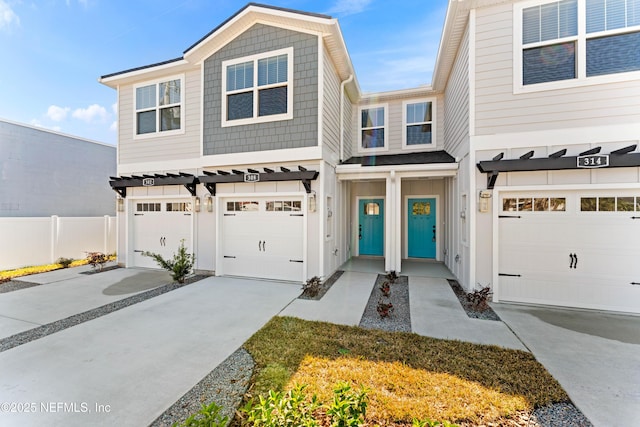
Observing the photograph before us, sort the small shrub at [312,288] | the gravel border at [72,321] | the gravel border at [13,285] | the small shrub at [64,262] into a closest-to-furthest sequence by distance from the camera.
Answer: the gravel border at [72,321]
the small shrub at [312,288]
the gravel border at [13,285]
the small shrub at [64,262]

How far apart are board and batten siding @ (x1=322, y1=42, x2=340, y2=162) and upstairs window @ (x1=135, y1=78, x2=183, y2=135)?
444 cm

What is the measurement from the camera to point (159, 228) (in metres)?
8.13

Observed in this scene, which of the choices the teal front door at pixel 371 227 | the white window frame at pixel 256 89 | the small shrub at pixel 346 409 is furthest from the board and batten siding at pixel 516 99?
the small shrub at pixel 346 409

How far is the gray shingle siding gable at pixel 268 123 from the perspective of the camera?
6.30 m

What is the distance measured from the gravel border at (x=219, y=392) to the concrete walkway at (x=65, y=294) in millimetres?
3556

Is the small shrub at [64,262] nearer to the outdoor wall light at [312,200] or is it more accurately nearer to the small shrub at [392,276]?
the outdoor wall light at [312,200]

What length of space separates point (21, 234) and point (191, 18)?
8.60 metres

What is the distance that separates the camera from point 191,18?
8312 mm

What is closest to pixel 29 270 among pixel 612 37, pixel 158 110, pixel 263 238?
pixel 158 110

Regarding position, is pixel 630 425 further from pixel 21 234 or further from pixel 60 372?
pixel 21 234

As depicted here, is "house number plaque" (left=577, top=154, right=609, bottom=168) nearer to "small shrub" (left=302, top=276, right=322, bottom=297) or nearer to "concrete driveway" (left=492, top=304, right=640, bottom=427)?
"concrete driveway" (left=492, top=304, right=640, bottom=427)

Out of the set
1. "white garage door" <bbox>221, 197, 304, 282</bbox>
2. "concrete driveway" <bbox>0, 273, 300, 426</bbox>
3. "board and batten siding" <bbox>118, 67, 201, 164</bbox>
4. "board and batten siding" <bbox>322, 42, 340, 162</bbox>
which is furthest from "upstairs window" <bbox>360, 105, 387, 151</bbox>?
"concrete driveway" <bbox>0, 273, 300, 426</bbox>

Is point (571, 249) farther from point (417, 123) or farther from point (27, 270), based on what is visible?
point (27, 270)

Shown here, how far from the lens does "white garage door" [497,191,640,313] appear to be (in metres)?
4.66
